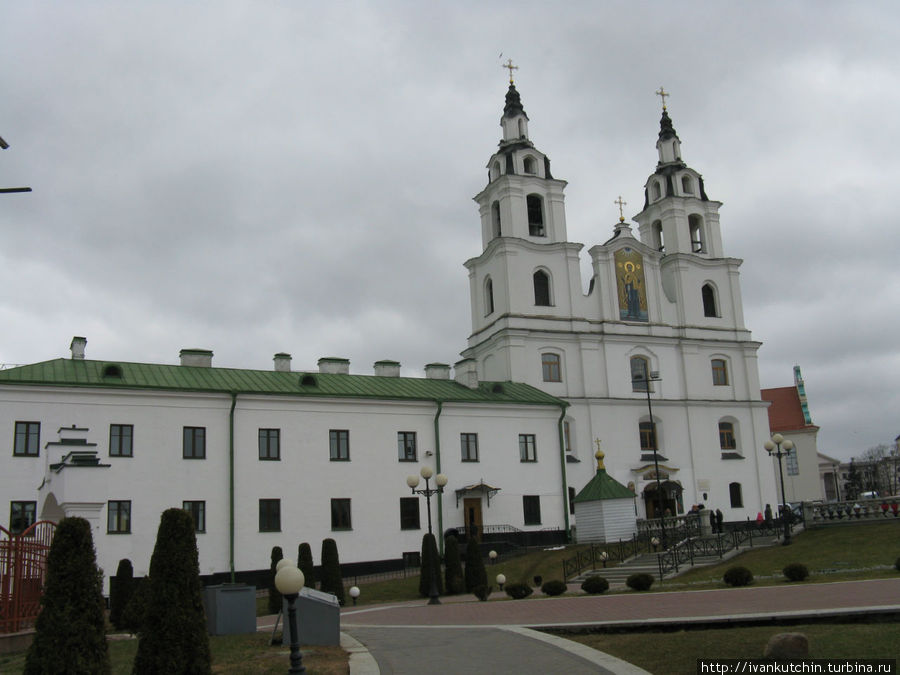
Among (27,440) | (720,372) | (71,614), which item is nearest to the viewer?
(71,614)

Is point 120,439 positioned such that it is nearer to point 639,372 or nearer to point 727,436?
point 639,372

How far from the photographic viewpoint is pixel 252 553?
113ft

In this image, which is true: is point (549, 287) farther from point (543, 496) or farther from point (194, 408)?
point (194, 408)

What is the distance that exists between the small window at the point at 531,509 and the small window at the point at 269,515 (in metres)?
12.2

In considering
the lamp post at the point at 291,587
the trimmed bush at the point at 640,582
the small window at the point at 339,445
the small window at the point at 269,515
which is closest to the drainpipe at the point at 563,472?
the small window at the point at 339,445

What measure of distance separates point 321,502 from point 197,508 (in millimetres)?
5257

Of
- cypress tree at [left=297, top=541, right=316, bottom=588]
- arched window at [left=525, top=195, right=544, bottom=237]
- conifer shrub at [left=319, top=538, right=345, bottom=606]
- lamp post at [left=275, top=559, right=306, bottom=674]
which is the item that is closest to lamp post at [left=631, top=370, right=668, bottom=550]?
arched window at [left=525, top=195, right=544, bottom=237]

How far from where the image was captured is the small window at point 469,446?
4042 cm

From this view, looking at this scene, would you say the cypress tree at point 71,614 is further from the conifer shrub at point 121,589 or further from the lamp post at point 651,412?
the lamp post at point 651,412

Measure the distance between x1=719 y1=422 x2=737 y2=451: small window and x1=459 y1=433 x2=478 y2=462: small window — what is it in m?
20.3

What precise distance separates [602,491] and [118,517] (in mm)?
20835

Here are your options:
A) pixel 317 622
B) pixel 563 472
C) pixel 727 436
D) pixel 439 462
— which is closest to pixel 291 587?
pixel 317 622

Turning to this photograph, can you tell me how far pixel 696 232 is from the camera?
59812mm

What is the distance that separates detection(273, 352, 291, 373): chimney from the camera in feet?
133
